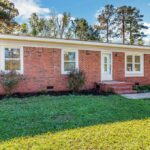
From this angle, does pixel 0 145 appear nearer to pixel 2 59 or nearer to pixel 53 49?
pixel 2 59

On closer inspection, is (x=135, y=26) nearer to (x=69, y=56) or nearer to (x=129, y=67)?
(x=129, y=67)

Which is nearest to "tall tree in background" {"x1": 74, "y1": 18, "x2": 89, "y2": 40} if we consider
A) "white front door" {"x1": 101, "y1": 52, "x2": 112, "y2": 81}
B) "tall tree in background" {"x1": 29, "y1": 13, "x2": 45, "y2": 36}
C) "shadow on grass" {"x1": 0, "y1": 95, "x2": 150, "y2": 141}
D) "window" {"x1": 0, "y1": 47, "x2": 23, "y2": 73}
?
"tall tree in background" {"x1": 29, "y1": 13, "x2": 45, "y2": 36}

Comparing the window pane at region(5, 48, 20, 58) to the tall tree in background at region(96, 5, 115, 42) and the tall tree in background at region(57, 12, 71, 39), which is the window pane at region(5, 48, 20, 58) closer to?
the tall tree in background at region(57, 12, 71, 39)

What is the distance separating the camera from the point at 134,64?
17406 millimetres

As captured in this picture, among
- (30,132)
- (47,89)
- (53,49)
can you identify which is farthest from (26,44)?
(30,132)

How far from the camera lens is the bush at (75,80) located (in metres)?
13.9

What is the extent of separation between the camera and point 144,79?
1769 cm

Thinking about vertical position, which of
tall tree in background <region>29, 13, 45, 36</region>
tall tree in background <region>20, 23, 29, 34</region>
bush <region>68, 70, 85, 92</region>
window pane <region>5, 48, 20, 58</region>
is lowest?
bush <region>68, 70, 85, 92</region>

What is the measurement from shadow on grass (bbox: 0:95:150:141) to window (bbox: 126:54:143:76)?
670 cm

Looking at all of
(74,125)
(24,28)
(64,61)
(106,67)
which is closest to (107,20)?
(24,28)

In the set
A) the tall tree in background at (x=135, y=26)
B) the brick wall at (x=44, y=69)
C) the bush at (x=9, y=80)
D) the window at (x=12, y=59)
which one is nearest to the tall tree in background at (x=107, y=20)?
the tall tree in background at (x=135, y=26)

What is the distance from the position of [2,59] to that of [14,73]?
0.94 metres

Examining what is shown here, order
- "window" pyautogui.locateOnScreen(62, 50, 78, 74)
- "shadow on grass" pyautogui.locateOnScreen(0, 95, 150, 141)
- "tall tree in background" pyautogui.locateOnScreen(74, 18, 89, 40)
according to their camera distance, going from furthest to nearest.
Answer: "tall tree in background" pyautogui.locateOnScreen(74, 18, 89, 40) < "window" pyautogui.locateOnScreen(62, 50, 78, 74) < "shadow on grass" pyautogui.locateOnScreen(0, 95, 150, 141)

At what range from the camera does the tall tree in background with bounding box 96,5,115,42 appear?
41.5 metres
